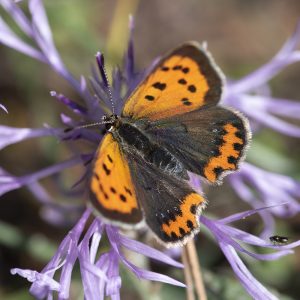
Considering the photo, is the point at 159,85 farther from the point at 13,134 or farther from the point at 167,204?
the point at 13,134

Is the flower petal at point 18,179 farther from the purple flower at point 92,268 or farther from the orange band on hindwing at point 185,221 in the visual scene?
the orange band on hindwing at point 185,221

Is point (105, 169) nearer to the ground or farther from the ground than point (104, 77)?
nearer to the ground

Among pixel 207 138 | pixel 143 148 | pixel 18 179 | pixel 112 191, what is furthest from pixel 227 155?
pixel 18 179

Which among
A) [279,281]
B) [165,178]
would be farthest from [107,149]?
[279,281]

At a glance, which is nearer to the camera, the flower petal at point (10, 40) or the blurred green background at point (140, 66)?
the flower petal at point (10, 40)

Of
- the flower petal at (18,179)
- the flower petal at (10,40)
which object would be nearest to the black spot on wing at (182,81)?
the flower petal at (18,179)

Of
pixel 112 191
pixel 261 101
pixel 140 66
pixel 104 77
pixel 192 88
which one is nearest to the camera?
pixel 112 191
